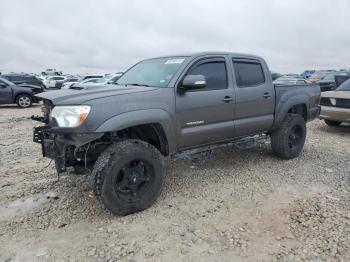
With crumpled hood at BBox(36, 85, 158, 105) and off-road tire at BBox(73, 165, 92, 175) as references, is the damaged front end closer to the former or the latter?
off-road tire at BBox(73, 165, 92, 175)

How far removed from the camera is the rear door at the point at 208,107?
14.4 feet

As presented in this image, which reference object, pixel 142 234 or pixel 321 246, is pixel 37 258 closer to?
pixel 142 234

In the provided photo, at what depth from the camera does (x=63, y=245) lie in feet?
10.9

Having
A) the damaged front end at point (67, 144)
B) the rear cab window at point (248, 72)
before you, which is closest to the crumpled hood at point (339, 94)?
the rear cab window at point (248, 72)

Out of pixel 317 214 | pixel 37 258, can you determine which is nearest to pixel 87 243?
pixel 37 258

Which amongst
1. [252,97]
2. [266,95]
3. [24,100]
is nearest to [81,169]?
[252,97]

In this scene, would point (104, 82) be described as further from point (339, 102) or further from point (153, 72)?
point (153, 72)

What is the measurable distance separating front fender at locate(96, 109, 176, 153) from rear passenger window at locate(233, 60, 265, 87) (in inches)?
60.6

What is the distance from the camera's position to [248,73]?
5422 millimetres

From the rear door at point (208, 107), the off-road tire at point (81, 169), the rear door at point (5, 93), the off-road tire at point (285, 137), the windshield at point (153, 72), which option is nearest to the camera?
the off-road tire at point (81, 169)

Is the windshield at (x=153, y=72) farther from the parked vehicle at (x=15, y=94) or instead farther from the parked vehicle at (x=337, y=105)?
the parked vehicle at (x=15, y=94)

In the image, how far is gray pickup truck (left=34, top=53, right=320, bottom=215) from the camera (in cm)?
368

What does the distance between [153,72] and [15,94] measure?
41.8 feet

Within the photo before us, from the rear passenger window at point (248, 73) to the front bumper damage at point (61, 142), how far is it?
250 cm
